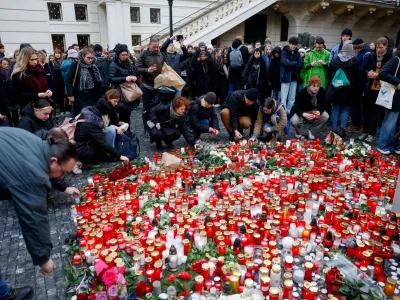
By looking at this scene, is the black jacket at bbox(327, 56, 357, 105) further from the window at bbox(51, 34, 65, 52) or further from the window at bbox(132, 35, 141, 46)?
the window at bbox(51, 34, 65, 52)

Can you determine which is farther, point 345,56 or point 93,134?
point 345,56

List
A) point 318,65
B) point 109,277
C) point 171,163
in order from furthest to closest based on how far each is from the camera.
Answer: point 318,65 → point 171,163 → point 109,277

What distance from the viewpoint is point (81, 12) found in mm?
17516

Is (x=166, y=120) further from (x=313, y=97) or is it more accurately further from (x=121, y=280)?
(x=121, y=280)

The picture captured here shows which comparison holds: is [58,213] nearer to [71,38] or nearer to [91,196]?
[91,196]

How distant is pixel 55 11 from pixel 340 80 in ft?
51.1

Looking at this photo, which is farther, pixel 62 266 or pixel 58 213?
pixel 58 213

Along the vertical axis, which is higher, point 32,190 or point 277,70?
point 277,70

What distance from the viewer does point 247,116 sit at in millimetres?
6609

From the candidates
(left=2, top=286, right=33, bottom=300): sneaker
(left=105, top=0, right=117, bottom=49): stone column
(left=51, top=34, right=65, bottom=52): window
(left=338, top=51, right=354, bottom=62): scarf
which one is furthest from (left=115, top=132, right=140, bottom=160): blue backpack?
(left=51, top=34, right=65, bottom=52): window

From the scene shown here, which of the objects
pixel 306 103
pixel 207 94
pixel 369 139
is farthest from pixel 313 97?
pixel 207 94

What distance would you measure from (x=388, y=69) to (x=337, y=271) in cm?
407

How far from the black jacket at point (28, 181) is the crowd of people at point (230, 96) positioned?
90.9 inches

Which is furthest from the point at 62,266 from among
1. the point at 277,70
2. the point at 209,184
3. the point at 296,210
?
the point at 277,70
